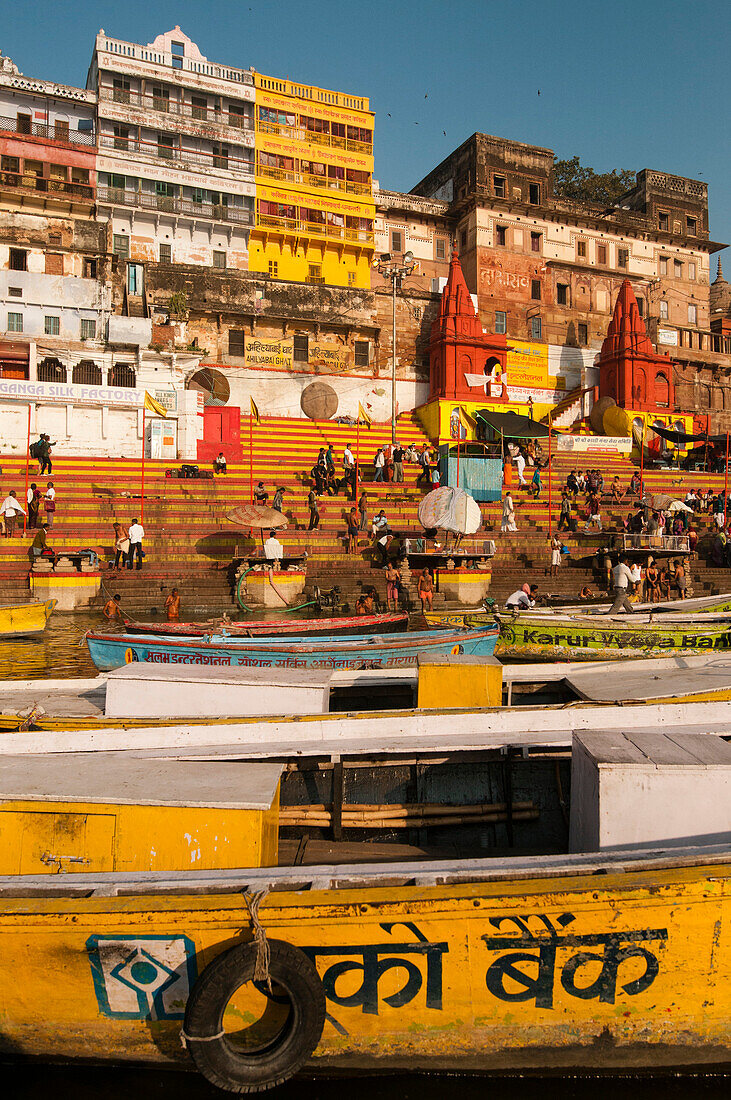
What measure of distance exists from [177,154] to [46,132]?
6252 mm

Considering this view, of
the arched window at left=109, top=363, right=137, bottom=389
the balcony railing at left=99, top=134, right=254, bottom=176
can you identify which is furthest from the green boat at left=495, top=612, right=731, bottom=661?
the balcony railing at left=99, top=134, right=254, bottom=176

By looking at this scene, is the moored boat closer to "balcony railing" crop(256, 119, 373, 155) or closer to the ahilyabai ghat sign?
the ahilyabai ghat sign

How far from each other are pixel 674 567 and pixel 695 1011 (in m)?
20.5

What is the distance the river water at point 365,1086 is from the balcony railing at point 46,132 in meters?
Result: 39.9

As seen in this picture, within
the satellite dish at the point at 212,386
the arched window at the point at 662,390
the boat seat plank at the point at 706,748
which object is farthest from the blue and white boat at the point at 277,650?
the arched window at the point at 662,390

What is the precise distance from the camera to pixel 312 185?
128 feet

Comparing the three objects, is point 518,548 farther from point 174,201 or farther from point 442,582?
point 174,201

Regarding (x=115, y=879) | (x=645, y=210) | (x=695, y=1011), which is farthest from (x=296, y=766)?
(x=645, y=210)

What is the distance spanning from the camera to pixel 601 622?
14.7 meters

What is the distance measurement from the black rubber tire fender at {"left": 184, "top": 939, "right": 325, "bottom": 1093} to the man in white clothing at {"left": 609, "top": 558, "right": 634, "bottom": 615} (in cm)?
1403

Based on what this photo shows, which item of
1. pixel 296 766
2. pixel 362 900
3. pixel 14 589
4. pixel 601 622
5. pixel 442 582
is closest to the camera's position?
pixel 362 900

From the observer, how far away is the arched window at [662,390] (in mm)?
41438

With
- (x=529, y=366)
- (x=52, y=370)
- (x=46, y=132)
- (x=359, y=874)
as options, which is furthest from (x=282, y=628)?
(x=46, y=132)

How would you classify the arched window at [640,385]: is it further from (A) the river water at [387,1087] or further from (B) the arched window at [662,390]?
(A) the river water at [387,1087]
